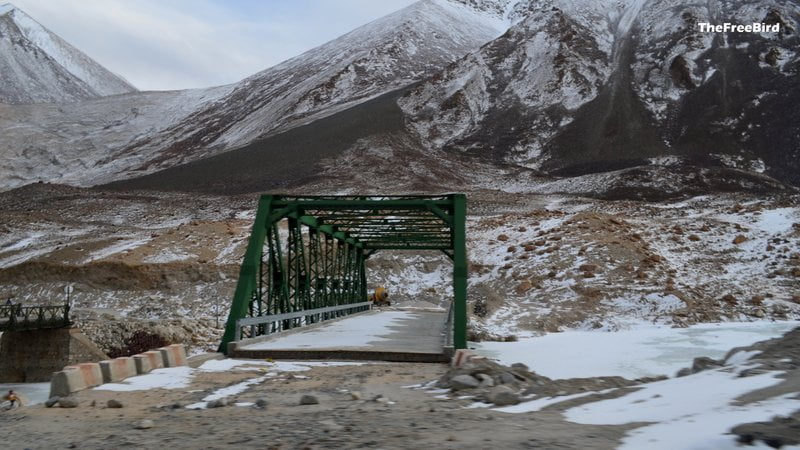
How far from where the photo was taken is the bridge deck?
44.0 feet

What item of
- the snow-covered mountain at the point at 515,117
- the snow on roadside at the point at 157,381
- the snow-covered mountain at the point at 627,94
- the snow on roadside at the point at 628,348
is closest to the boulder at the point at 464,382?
the snow on roadside at the point at 157,381

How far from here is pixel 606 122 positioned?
93375mm

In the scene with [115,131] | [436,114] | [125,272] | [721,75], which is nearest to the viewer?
[125,272]

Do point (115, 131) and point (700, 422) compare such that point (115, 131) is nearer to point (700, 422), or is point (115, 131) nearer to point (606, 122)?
point (606, 122)

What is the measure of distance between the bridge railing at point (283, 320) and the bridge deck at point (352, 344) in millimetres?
325

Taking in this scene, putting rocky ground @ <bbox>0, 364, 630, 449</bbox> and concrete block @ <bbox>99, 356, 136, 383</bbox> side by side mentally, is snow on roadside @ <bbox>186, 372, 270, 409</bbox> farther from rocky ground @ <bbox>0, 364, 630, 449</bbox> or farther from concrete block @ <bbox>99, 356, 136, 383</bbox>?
concrete block @ <bbox>99, 356, 136, 383</bbox>

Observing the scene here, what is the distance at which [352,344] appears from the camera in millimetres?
15102

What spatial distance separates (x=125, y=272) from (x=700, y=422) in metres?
39.2

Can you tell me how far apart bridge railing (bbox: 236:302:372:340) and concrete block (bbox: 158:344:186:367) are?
263 cm

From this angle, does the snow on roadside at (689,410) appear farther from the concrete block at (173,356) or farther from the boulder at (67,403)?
the concrete block at (173,356)

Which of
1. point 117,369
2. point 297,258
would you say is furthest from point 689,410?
point 297,258

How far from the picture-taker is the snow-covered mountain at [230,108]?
113m

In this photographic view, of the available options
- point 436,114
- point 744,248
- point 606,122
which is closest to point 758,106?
point 606,122

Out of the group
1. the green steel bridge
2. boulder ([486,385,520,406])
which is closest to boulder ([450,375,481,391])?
boulder ([486,385,520,406])
